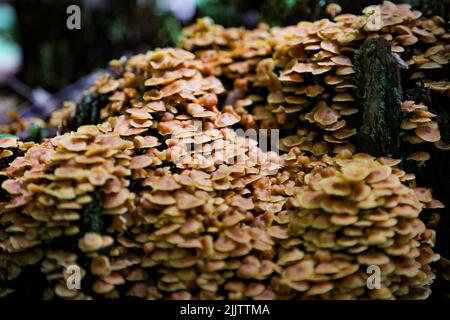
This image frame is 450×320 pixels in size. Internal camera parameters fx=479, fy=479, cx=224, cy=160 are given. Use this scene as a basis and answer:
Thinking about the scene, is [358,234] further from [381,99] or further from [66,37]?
[66,37]

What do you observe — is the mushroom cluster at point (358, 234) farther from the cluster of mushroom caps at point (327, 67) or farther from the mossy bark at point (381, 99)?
the cluster of mushroom caps at point (327, 67)

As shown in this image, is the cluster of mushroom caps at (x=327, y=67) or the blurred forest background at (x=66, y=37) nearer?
the cluster of mushroom caps at (x=327, y=67)

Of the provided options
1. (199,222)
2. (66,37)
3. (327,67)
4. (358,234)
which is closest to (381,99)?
(327,67)

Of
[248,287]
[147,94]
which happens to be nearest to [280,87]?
[147,94]

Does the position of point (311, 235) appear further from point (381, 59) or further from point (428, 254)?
point (381, 59)

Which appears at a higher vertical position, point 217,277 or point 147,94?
point 147,94

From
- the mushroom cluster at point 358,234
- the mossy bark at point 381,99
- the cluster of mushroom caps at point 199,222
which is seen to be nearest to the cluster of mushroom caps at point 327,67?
the mossy bark at point 381,99
